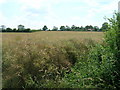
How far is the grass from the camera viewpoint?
476 centimetres

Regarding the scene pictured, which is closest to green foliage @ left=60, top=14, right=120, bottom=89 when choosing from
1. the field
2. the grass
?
the field

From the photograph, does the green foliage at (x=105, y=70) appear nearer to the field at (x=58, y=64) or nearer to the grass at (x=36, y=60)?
the field at (x=58, y=64)

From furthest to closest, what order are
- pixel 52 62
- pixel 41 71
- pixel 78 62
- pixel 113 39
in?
pixel 78 62 → pixel 52 62 → pixel 41 71 → pixel 113 39

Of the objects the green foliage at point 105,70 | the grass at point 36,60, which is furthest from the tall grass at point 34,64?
the green foliage at point 105,70

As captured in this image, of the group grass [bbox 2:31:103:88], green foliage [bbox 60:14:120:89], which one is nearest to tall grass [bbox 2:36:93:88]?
grass [bbox 2:31:103:88]

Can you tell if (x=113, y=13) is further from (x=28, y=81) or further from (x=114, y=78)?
(x=28, y=81)

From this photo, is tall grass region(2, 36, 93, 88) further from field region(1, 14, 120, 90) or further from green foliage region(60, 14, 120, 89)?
green foliage region(60, 14, 120, 89)

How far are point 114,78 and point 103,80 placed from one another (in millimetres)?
283

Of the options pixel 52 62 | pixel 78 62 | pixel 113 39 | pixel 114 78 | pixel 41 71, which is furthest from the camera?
pixel 78 62

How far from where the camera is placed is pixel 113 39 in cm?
465

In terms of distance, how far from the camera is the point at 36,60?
16.7 feet

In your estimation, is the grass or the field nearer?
the field

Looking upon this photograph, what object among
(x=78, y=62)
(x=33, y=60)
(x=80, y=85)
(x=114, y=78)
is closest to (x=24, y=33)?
(x=33, y=60)

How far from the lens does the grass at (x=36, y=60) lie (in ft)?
15.6
